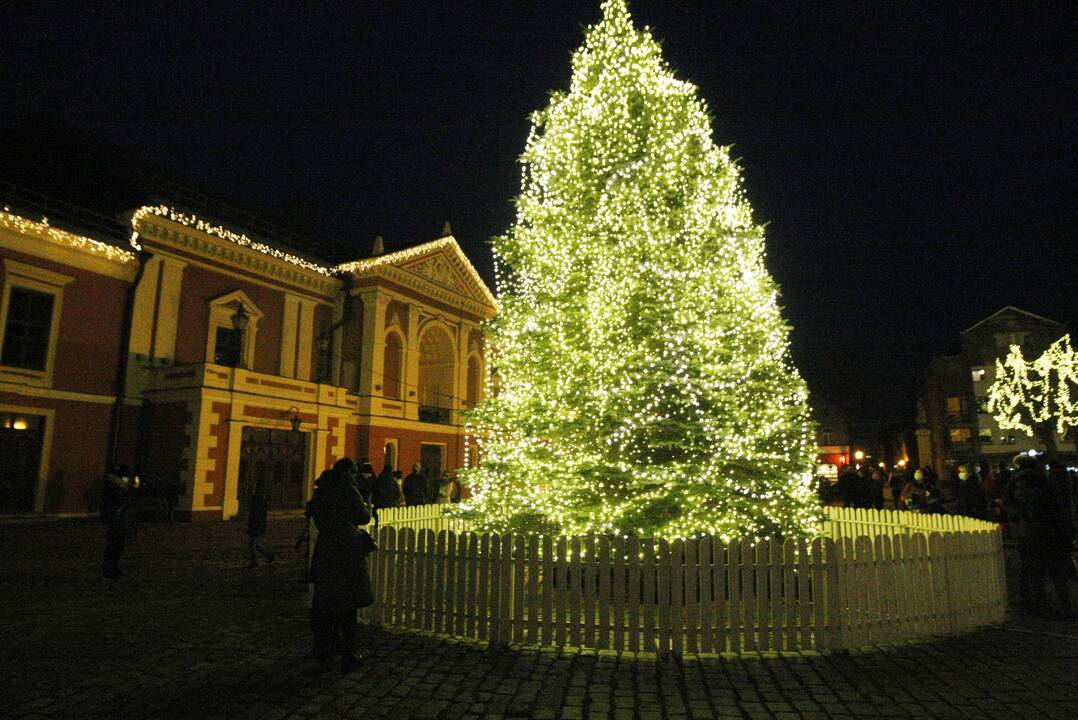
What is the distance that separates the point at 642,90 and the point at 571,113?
1.20m

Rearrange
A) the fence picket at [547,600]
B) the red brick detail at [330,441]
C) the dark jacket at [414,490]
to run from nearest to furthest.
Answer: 1. the fence picket at [547,600]
2. the dark jacket at [414,490]
3. the red brick detail at [330,441]

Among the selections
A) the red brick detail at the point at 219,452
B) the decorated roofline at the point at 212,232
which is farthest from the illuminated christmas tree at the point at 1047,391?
the red brick detail at the point at 219,452

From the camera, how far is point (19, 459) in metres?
18.0

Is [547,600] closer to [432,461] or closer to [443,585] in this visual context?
[443,585]

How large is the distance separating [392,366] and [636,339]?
20980 mm

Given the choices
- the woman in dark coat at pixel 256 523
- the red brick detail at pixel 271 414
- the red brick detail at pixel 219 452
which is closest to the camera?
the woman in dark coat at pixel 256 523

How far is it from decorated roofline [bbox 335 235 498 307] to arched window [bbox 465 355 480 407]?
3157mm

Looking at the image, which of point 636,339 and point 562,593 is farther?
point 636,339

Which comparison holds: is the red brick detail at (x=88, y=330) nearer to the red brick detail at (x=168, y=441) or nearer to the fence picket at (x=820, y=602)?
the red brick detail at (x=168, y=441)

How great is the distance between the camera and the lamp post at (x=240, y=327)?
2314cm

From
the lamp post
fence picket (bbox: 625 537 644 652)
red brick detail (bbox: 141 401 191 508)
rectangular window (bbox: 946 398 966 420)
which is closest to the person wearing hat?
fence picket (bbox: 625 537 644 652)

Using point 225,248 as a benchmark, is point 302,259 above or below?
above

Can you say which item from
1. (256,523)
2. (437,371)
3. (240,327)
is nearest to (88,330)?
(240,327)

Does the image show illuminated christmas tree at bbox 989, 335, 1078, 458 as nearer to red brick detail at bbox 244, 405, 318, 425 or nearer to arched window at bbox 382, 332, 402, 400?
arched window at bbox 382, 332, 402, 400
